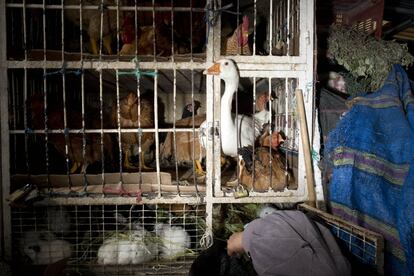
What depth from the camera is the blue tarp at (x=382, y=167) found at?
2.02 metres

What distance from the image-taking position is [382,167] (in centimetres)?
225

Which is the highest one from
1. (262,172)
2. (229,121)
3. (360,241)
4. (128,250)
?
(229,121)

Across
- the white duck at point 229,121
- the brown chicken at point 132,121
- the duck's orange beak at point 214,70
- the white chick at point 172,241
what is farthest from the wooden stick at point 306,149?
the brown chicken at point 132,121

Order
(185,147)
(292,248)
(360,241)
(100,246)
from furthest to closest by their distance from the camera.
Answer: (185,147) < (100,246) < (360,241) < (292,248)

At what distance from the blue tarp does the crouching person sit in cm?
62

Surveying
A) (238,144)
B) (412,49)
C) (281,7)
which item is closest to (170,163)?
(238,144)

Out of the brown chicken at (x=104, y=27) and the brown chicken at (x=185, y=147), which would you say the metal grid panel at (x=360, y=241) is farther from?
the brown chicken at (x=104, y=27)

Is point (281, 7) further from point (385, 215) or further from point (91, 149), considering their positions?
point (91, 149)

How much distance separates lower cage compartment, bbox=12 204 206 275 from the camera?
285 cm

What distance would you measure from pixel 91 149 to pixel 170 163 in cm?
118

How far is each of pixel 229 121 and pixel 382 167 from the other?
1.39 m

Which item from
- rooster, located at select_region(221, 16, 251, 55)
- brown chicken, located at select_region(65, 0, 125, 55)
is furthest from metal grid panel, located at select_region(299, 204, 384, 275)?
brown chicken, located at select_region(65, 0, 125, 55)

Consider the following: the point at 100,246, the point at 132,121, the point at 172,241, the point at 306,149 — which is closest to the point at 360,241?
the point at 306,149

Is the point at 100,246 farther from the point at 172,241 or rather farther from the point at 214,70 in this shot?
the point at 214,70
